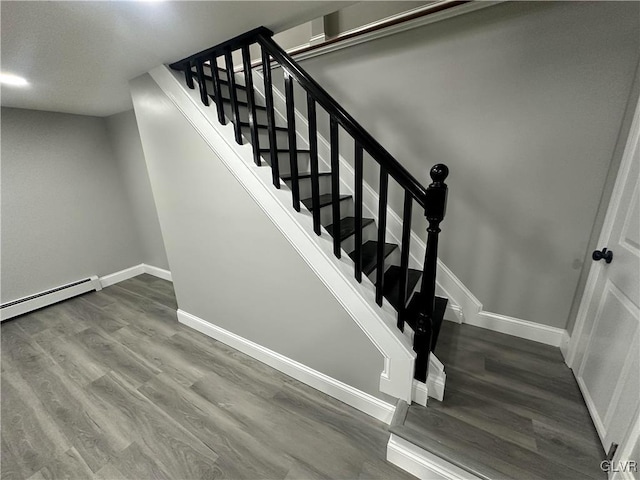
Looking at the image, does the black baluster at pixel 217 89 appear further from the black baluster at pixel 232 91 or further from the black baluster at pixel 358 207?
the black baluster at pixel 358 207

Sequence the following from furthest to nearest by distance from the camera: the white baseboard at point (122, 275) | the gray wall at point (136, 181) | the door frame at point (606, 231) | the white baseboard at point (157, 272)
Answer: the white baseboard at point (157, 272)
the white baseboard at point (122, 275)
the gray wall at point (136, 181)
the door frame at point (606, 231)

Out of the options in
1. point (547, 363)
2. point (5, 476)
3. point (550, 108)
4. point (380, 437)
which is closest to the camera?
point (5, 476)

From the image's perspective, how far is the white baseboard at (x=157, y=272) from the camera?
11.0 ft

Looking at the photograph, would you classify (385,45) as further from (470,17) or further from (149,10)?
(149,10)

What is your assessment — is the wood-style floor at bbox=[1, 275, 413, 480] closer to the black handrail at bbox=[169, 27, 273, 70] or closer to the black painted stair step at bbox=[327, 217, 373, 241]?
the black painted stair step at bbox=[327, 217, 373, 241]

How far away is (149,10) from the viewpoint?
1.08 metres

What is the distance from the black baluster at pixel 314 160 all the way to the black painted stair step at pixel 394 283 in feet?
1.77

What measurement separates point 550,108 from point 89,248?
461cm

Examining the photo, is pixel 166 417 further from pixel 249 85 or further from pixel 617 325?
pixel 617 325

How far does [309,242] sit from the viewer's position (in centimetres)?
139

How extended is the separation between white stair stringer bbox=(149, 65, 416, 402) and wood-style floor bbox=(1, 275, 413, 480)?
0.46 metres

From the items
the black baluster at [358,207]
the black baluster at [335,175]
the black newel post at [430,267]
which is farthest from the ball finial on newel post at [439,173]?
the black baluster at [335,175]

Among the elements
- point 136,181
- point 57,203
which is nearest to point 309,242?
point 136,181

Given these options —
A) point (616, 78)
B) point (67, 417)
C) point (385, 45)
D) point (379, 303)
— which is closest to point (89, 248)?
point (67, 417)
